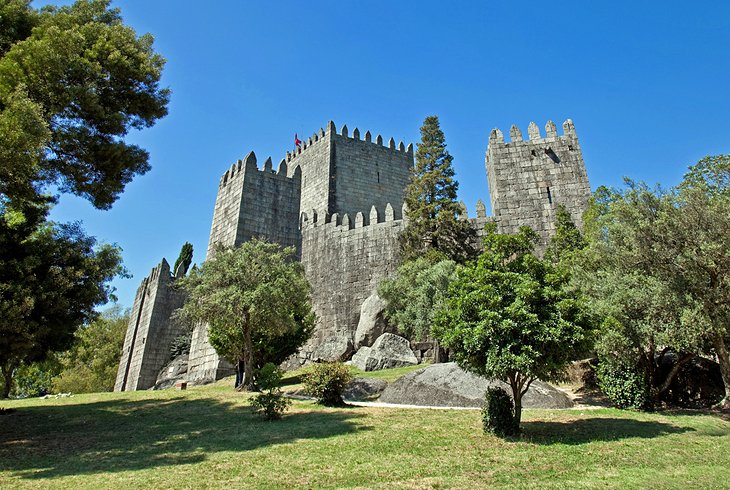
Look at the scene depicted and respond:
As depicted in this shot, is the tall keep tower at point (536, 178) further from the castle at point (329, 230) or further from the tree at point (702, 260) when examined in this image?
the tree at point (702, 260)

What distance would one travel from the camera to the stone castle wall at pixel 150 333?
29359mm

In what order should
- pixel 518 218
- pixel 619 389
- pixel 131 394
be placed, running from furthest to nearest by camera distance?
pixel 518 218 < pixel 131 394 < pixel 619 389

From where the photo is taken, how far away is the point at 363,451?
28.0ft

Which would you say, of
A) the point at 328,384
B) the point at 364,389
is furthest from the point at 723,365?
the point at 328,384

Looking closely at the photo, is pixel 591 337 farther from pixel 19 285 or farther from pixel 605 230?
pixel 19 285

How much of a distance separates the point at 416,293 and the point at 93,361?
96.1ft

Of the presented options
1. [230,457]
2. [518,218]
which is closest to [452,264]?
[518,218]

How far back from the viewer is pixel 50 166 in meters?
11.8

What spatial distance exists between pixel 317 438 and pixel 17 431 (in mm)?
7842

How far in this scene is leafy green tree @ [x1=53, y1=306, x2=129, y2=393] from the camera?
A: 3694 centimetres

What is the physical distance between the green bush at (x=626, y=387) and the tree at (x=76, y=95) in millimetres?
14033

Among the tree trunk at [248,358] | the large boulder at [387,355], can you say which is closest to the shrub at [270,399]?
the tree trunk at [248,358]

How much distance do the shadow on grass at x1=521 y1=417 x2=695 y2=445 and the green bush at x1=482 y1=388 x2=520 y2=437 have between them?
1.10 feet

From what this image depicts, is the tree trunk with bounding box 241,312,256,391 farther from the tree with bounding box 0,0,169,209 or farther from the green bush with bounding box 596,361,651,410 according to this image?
the green bush with bounding box 596,361,651,410
